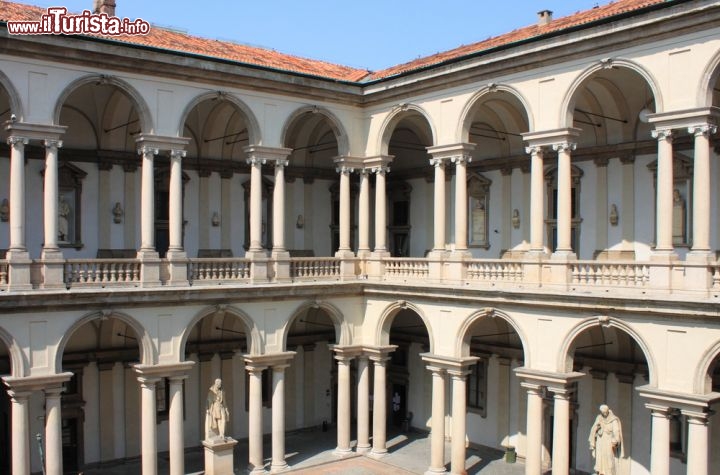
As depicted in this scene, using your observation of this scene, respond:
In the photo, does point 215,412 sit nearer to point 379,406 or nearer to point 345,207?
point 379,406

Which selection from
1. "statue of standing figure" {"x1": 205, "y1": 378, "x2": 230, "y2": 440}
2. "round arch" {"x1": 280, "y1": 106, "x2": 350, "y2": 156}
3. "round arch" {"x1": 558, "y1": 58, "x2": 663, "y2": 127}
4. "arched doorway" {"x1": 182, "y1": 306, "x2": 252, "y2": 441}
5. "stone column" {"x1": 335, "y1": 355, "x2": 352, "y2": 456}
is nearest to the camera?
"round arch" {"x1": 558, "y1": 58, "x2": 663, "y2": 127}

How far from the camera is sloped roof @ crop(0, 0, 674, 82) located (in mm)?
22266

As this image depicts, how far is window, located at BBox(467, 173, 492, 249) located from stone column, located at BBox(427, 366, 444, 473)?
19.5 ft

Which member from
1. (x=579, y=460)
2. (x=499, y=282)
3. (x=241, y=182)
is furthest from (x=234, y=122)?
(x=579, y=460)

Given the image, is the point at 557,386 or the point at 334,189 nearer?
the point at 557,386

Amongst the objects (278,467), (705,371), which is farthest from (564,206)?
(278,467)

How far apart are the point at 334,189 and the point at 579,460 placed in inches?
544

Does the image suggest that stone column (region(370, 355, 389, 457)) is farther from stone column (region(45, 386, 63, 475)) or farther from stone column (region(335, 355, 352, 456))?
stone column (region(45, 386, 63, 475))

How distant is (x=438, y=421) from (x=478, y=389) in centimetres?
533

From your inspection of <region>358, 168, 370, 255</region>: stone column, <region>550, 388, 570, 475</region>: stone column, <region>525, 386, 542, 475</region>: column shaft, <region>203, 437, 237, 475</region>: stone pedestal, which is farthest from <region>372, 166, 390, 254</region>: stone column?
<region>550, 388, 570, 475</region>: stone column

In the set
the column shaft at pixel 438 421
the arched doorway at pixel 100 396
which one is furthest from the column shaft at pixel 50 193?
the column shaft at pixel 438 421

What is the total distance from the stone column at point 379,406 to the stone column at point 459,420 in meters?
3.14

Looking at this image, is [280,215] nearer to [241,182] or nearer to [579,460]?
[241,182]

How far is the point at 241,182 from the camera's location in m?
29.7
